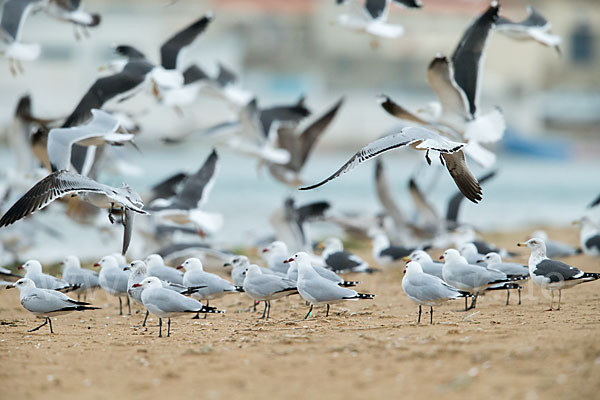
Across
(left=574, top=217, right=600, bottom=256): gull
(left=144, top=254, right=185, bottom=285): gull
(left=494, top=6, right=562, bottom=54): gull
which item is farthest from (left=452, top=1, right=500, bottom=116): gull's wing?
(left=144, top=254, right=185, bottom=285): gull

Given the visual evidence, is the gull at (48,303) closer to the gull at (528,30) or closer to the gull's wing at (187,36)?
the gull's wing at (187,36)

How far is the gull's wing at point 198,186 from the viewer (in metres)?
9.05

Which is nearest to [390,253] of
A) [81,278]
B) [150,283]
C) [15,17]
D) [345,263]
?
[345,263]

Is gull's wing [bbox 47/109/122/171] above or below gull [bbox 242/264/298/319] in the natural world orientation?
above

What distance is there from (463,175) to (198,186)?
3.39 meters

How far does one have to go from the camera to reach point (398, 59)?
146ft

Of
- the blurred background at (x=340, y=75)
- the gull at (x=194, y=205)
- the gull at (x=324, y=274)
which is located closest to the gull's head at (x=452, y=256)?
the gull at (x=324, y=274)

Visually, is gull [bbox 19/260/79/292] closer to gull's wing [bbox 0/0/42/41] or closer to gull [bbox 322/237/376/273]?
gull [bbox 322/237/376/273]

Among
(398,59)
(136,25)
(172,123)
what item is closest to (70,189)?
(172,123)

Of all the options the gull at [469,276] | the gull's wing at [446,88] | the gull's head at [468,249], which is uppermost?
the gull's wing at [446,88]

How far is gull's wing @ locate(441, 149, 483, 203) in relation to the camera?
657cm

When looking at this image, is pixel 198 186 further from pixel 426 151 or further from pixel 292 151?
pixel 426 151

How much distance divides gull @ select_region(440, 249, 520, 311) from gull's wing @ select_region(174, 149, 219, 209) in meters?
3.29

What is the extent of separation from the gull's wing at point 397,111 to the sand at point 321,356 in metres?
2.26
